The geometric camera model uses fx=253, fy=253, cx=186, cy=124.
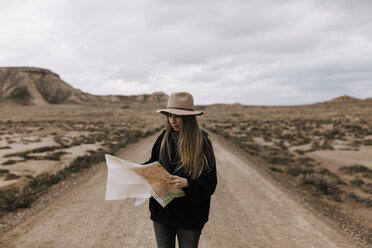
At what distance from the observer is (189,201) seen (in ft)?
7.82

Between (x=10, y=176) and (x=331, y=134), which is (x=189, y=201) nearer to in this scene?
(x=10, y=176)

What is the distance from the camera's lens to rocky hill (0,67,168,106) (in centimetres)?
8206

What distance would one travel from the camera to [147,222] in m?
5.63

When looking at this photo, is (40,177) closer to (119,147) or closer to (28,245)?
(28,245)

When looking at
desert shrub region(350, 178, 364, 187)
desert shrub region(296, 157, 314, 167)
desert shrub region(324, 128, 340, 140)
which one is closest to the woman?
desert shrub region(350, 178, 364, 187)

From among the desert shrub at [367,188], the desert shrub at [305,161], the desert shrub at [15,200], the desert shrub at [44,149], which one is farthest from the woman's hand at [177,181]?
the desert shrub at [44,149]

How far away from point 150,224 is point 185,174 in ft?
12.2

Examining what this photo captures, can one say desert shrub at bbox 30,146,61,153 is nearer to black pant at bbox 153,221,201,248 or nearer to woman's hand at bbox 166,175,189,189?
black pant at bbox 153,221,201,248

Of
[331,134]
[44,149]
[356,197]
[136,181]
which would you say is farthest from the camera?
[331,134]

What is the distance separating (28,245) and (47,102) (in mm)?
94822

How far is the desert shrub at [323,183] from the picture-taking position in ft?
28.2

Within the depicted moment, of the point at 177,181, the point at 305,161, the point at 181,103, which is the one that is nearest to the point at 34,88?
the point at 305,161

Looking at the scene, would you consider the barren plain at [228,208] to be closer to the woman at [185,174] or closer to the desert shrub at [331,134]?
the woman at [185,174]

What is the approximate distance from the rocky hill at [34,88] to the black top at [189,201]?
91.9 metres
